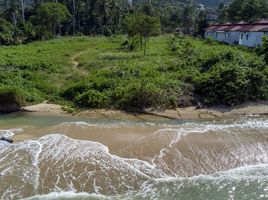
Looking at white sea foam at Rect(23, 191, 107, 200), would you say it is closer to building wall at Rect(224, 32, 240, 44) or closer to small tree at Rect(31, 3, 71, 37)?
building wall at Rect(224, 32, 240, 44)

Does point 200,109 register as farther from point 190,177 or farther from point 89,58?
point 89,58

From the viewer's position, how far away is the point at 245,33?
57156 mm

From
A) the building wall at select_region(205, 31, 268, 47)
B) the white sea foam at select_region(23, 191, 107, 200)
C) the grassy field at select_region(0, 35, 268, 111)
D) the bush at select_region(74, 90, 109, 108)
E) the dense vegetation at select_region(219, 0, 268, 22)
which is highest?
the dense vegetation at select_region(219, 0, 268, 22)

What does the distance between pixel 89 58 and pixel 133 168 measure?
94.4 ft

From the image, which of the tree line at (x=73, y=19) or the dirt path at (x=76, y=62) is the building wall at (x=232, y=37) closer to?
the tree line at (x=73, y=19)

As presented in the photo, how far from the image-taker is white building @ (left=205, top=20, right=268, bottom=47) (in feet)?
174

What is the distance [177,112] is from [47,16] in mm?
47419

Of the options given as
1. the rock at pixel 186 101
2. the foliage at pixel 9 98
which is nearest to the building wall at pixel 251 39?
the rock at pixel 186 101

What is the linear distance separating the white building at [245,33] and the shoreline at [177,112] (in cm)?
2773

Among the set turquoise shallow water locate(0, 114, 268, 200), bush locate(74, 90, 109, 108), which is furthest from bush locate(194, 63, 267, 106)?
bush locate(74, 90, 109, 108)

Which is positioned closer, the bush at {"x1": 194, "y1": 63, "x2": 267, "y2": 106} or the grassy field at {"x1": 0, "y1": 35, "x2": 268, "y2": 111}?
the grassy field at {"x1": 0, "y1": 35, "x2": 268, "y2": 111}

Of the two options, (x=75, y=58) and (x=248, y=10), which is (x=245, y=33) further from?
(x=75, y=58)

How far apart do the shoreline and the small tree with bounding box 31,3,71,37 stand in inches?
1686

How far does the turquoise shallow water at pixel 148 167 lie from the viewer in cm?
1477
